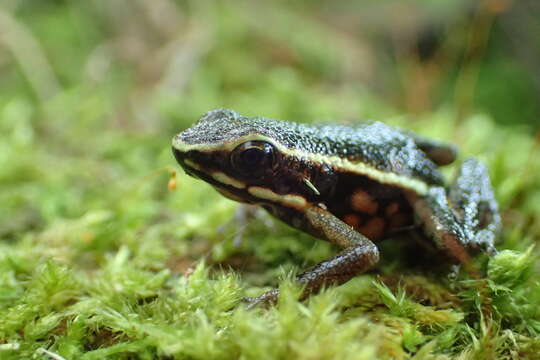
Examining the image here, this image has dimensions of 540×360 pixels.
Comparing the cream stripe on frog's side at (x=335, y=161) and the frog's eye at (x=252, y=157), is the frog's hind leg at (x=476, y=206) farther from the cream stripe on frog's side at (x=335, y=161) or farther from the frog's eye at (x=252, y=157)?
the frog's eye at (x=252, y=157)

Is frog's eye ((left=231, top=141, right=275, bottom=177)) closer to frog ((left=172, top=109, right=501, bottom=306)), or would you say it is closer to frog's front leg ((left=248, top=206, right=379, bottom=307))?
frog ((left=172, top=109, right=501, bottom=306))

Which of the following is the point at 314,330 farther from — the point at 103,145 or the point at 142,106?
the point at 142,106

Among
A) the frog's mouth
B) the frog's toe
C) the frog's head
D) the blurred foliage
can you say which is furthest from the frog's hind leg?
the frog's mouth

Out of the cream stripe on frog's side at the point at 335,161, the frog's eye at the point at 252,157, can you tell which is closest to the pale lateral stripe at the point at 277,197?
the frog's eye at the point at 252,157

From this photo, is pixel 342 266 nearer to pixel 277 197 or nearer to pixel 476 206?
pixel 277 197

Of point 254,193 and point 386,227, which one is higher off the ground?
point 254,193

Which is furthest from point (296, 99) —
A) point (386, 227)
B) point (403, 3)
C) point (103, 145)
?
point (403, 3)
